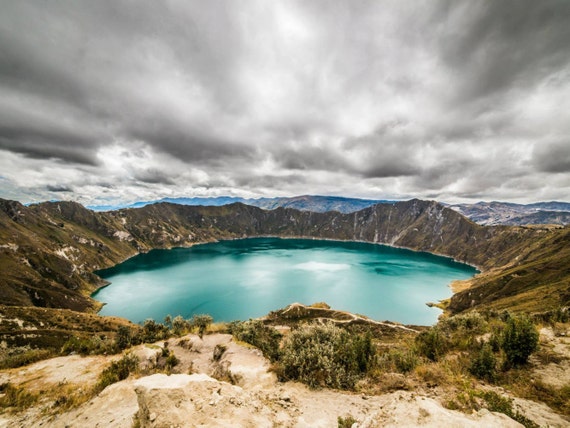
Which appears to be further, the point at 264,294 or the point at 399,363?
the point at 264,294

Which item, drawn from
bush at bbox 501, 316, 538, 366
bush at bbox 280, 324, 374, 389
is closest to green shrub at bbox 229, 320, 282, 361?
bush at bbox 280, 324, 374, 389

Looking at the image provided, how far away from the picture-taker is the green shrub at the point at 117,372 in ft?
40.1

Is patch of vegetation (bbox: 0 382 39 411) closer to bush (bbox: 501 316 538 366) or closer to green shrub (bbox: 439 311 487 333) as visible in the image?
bush (bbox: 501 316 538 366)

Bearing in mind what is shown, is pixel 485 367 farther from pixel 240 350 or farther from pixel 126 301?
pixel 126 301

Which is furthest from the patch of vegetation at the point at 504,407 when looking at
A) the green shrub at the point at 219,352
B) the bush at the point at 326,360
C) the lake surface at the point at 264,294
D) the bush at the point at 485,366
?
the lake surface at the point at 264,294

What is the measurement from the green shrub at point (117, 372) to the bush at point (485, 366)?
1775 cm

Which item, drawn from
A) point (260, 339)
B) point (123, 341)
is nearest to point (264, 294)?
point (123, 341)

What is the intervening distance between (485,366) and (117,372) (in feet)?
62.7

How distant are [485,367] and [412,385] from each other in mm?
3285

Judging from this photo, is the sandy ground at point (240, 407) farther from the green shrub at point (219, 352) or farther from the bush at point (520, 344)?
the bush at point (520, 344)

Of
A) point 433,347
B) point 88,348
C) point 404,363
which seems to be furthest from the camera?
point 88,348

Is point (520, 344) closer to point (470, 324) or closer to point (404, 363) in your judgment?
point (404, 363)

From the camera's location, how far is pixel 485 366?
1012cm

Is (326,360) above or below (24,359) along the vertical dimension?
above
